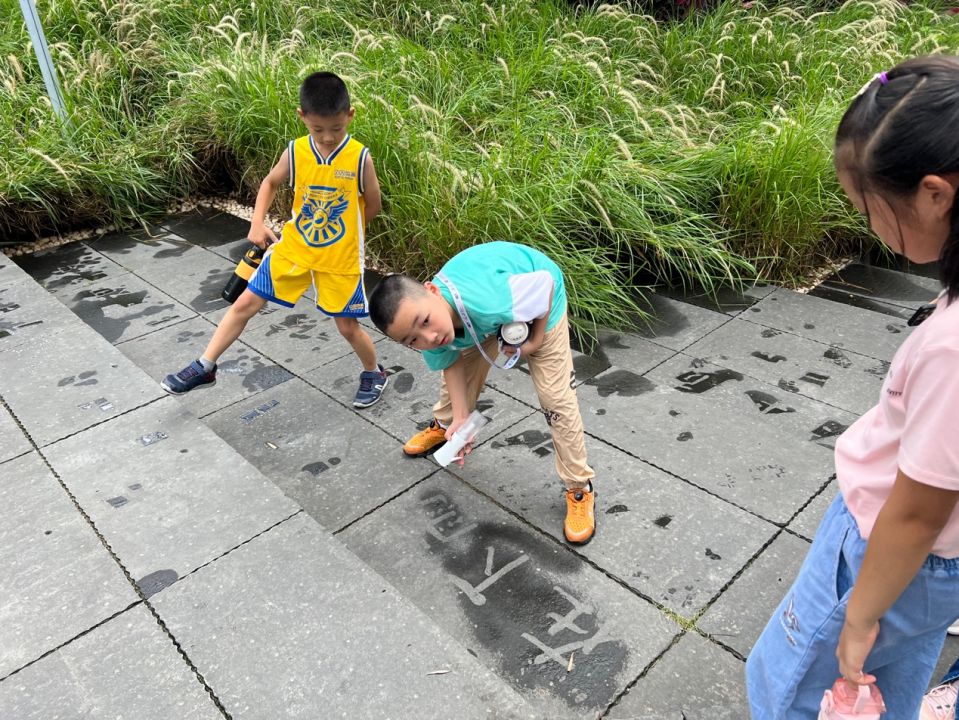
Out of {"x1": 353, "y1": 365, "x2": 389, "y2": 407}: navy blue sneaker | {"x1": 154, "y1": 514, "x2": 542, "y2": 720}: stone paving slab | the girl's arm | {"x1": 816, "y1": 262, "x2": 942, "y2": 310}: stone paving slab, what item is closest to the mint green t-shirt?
{"x1": 154, "y1": 514, "x2": 542, "y2": 720}: stone paving slab

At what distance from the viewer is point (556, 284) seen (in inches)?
103

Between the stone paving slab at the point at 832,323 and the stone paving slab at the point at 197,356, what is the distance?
305 centimetres

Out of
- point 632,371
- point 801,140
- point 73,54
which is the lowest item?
point 632,371

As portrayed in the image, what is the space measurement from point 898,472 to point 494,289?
1.48 m

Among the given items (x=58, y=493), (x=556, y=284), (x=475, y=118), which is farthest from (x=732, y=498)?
(x=475, y=118)

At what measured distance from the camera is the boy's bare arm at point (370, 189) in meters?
3.31

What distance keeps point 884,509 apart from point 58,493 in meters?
2.84

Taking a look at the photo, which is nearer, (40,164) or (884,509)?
(884,509)

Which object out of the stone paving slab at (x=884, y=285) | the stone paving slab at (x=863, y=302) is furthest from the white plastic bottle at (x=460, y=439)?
the stone paving slab at (x=884, y=285)

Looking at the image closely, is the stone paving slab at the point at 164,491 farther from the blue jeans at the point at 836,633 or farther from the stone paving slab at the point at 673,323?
the stone paving slab at the point at 673,323

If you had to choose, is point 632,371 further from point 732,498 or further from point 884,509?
point 884,509

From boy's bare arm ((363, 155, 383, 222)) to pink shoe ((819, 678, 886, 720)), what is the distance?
277 cm

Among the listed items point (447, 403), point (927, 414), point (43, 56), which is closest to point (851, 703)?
point (927, 414)

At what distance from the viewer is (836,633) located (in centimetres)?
125
